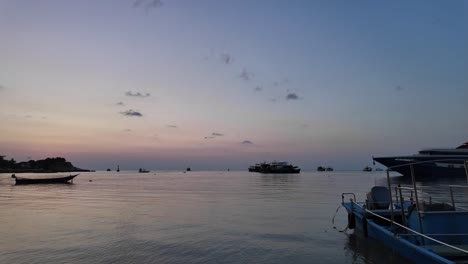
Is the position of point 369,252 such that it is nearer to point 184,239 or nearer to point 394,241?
point 394,241

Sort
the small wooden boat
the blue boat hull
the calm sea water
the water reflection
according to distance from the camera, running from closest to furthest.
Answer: the blue boat hull
the water reflection
the calm sea water
the small wooden boat

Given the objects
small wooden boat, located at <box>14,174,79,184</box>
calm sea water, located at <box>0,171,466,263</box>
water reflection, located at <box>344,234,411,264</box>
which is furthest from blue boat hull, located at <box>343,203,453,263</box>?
small wooden boat, located at <box>14,174,79,184</box>

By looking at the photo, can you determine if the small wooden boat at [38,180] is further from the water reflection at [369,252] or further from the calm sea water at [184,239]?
the water reflection at [369,252]

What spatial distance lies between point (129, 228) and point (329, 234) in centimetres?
1094

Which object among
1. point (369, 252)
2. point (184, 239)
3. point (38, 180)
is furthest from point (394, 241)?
point (38, 180)

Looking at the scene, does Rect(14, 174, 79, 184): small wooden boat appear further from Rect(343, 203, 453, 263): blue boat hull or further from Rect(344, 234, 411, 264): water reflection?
Rect(344, 234, 411, 264): water reflection

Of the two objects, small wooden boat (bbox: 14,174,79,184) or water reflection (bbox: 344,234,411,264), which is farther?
small wooden boat (bbox: 14,174,79,184)

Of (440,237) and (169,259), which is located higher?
(440,237)

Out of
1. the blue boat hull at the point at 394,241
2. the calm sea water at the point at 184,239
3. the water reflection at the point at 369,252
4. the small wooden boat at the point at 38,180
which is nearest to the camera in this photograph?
the blue boat hull at the point at 394,241

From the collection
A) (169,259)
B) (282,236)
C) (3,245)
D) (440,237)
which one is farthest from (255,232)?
(3,245)

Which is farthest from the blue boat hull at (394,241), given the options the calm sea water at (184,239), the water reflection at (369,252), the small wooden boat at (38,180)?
the small wooden boat at (38,180)

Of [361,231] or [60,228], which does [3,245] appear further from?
[361,231]

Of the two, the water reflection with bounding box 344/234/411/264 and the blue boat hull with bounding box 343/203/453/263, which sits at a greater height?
the blue boat hull with bounding box 343/203/453/263

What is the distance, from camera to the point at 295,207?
1287 inches
